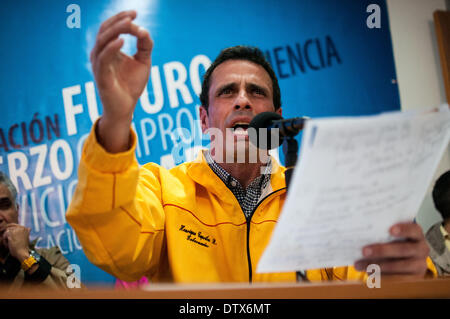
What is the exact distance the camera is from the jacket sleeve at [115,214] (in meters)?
0.59

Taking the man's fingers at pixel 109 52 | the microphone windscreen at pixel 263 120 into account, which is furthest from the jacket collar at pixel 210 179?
the man's fingers at pixel 109 52

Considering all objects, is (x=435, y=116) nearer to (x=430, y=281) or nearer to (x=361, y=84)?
(x=430, y=281)

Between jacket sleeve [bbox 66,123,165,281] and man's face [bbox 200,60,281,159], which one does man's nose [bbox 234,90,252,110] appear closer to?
man's face [bbox 200,60,281,159]

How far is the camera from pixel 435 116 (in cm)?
46

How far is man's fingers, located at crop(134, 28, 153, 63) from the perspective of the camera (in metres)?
0.61

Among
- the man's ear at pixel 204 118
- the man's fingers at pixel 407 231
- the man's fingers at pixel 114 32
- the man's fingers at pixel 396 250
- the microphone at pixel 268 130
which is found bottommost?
the man's fingers at pixel 396 250

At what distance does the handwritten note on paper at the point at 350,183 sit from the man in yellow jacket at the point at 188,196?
0.20 ft

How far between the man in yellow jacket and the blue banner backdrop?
0.45 meters

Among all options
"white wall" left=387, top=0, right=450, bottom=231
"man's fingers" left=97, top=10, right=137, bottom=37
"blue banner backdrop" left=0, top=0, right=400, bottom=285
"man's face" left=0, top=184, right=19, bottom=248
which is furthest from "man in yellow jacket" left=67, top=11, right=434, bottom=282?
"white wall" left=387, top=0, right=450, bottom=231

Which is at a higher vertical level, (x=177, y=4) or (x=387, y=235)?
(x=177, y=4)
